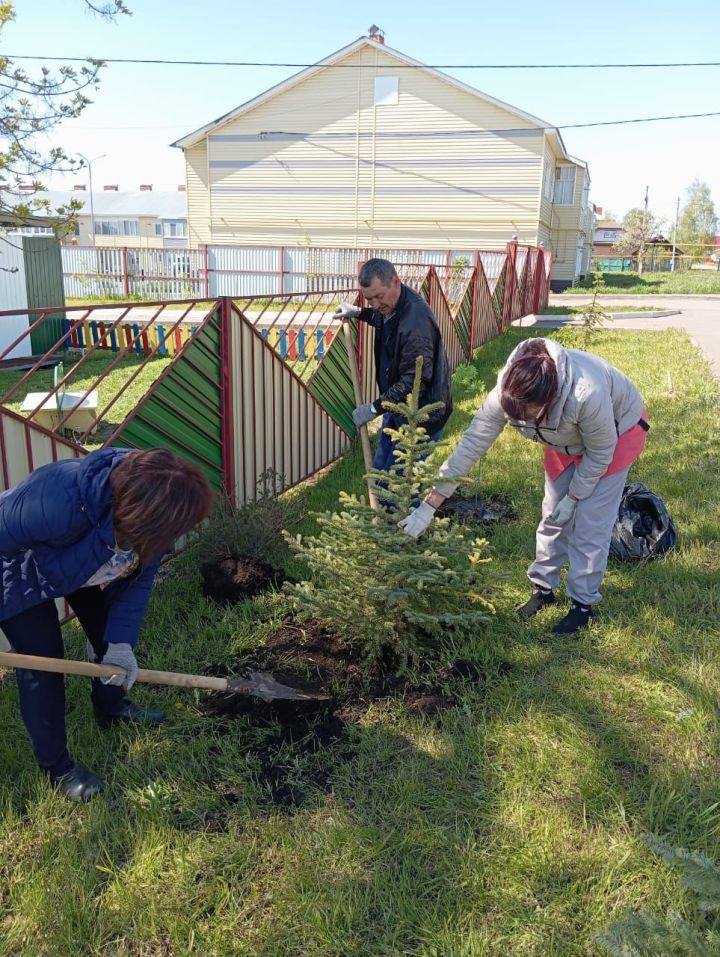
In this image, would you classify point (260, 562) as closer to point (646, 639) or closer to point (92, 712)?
point (92, 712)

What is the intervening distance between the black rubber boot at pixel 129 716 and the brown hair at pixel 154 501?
102 centimetres

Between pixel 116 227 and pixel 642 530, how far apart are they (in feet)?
212

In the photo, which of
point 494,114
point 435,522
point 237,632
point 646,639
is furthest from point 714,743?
point 494,114

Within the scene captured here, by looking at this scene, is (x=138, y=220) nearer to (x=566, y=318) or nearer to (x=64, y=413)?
(x=566, y=318)

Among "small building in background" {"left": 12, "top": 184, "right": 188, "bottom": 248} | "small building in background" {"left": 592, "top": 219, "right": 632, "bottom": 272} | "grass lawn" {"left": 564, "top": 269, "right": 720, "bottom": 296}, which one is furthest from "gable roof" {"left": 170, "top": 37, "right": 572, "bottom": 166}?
"small building in background" {"left": 12, "top": 184, "right": 188, "bottom": 248}

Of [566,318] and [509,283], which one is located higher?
[509,283]

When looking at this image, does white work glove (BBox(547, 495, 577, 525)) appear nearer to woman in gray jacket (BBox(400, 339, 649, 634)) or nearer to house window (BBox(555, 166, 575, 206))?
woman in gray jacket (BBox(400, 339, 649, 634))

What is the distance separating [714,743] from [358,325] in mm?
4813

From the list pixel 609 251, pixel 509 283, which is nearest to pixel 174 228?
pixel 609 251

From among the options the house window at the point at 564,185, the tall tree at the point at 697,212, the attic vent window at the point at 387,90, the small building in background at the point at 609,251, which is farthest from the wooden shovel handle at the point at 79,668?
the tall tree at the point at 697,212

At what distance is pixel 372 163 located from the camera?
87.1ft

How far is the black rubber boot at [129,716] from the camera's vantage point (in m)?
2.88

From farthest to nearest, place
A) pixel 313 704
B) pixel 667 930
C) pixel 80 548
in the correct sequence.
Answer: pixel 313 704, pixel 80 548, pixel 667 930

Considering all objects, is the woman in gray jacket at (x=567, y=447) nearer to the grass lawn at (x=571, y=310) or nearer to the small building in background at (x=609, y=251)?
the grass lawn at (x=571, y=310)
